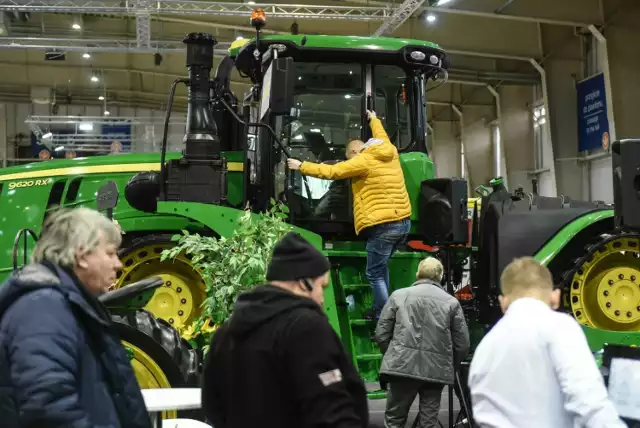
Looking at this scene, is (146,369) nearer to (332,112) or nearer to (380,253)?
(380,253)

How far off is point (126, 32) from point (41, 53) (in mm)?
4770

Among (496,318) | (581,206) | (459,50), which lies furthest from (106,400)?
(459,50)

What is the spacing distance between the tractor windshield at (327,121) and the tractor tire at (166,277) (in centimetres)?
100

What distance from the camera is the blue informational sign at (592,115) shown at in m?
15.1

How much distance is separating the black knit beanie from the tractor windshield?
3.64 metres

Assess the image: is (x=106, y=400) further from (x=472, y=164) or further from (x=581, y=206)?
(x=472, y=164)

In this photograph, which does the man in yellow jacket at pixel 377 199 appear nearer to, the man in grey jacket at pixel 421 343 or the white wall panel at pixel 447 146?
the man in grey jacket at pixel 421 343

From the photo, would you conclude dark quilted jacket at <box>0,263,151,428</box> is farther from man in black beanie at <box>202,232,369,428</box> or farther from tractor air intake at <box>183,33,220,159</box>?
tractor air intake at <box>183,33,220,159</box>

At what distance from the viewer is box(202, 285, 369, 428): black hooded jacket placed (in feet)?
7.16

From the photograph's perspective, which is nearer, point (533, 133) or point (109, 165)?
point (109, 165)

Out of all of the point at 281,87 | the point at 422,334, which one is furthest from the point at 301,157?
the point at 422,334

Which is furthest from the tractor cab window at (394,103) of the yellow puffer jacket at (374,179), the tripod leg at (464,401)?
the tripod leg at (464,401)

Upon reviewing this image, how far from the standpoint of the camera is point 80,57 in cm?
2211

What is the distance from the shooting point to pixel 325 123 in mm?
6129
